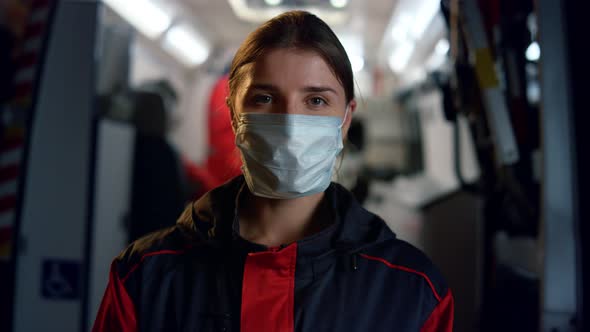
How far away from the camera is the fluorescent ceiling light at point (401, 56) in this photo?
216 inches

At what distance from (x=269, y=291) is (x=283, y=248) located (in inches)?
4.0

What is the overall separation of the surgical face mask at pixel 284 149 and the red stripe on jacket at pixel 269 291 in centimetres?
17

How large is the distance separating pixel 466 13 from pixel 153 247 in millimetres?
1575

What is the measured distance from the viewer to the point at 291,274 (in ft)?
3.53

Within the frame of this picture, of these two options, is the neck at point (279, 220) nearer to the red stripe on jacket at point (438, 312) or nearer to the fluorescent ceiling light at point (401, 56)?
the red stripe on jacket at point (438, 312)

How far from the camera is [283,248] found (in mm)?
1092

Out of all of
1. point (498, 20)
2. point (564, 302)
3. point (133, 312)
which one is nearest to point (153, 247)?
point (133, 312)

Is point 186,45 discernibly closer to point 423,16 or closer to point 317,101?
point 423,16

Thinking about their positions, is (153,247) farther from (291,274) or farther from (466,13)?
(466,13)

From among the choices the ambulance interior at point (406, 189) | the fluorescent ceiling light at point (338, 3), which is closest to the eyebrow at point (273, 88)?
the ambulance interior at point (406, 189)

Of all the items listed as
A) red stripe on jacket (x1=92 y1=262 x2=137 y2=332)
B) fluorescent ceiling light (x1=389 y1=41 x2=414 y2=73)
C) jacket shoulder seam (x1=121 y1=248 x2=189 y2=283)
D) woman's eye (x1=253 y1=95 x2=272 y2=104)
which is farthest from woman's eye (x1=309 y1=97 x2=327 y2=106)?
fluorescent ceiling light (x1=389 y1=41 x2=414 y2=73)

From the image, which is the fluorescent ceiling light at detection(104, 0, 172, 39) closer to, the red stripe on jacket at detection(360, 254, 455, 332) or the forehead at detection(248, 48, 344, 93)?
the forehead at detection(248, 48, 344, 93)


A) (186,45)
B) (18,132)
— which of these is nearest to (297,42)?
(18,132)

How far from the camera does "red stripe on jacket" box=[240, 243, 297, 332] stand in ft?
3.39
